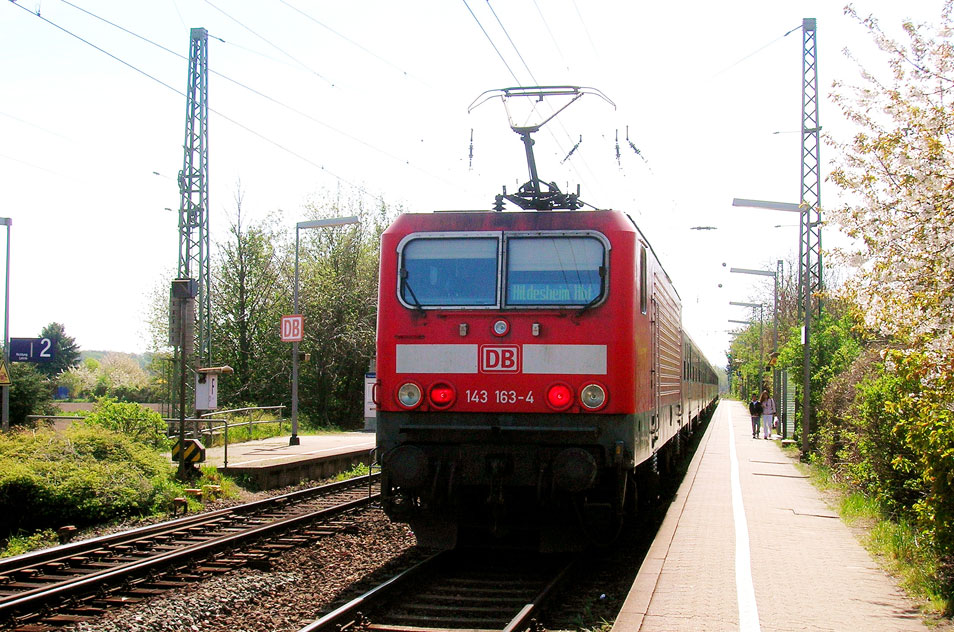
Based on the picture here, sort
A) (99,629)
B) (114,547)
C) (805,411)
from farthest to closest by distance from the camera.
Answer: (805,411) → (114,547) → (99,629)

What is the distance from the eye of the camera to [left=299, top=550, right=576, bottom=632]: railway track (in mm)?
6601

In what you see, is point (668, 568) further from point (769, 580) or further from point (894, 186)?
point (894, 186)

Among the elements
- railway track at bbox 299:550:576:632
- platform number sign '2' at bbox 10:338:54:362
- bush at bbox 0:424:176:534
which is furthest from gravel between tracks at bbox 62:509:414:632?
platform number sign '2' at bbox 10:338:54:362

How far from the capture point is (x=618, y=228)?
820cm

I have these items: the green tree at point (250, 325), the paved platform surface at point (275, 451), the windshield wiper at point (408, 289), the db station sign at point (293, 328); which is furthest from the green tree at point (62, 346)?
the windshield wiper at point (408, 289)

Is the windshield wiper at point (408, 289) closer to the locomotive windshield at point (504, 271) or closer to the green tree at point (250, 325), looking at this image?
the locomotive windshield at point (504, 271)

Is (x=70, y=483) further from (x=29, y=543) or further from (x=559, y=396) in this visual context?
(x=559, y=396)

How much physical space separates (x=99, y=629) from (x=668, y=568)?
14.6 feet

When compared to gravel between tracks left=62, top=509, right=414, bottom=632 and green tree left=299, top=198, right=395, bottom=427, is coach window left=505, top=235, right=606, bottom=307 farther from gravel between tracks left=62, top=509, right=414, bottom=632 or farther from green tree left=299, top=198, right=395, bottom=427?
green tree left=299, top=198, right=395, bottom=427

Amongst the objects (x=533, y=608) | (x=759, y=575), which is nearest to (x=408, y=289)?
(x=533, y=608)

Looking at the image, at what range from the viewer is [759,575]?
7812mm

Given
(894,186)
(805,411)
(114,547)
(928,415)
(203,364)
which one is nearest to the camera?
(928,415)

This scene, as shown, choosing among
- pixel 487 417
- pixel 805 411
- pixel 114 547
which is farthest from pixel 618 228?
pixel 805 411

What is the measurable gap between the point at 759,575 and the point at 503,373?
2.67 meters
